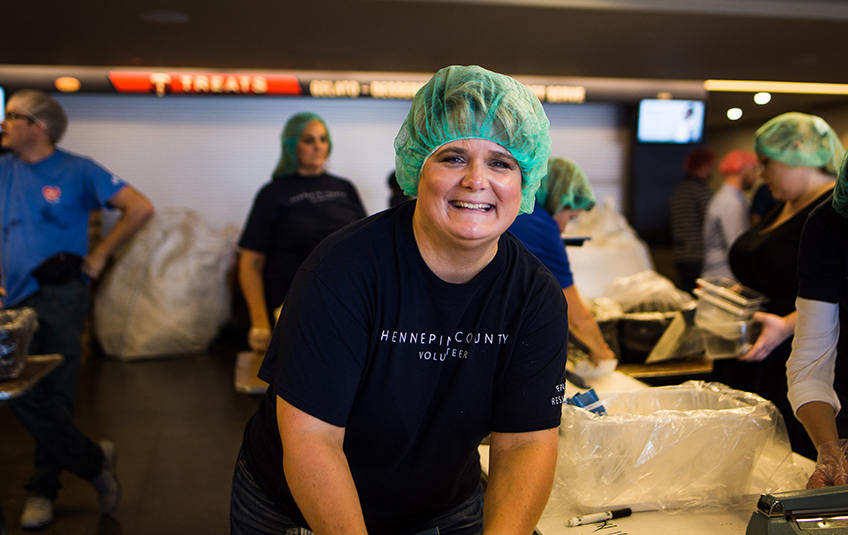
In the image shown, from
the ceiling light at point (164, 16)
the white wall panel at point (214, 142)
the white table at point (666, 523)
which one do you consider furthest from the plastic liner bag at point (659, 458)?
the white wall panel at point (214, 142)

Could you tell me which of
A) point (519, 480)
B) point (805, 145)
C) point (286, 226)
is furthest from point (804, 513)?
point (286, 226)

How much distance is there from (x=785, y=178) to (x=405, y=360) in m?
1.68

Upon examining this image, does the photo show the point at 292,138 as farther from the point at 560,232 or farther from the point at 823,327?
the point at 823,327

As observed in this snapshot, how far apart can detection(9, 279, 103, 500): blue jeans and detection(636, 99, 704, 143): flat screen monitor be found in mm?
4881

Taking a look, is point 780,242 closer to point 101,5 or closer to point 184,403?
point 184,403

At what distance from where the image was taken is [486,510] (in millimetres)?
1099

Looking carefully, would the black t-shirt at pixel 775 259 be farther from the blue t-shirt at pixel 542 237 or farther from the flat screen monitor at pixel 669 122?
the flat screen monitor at pixel 669 122

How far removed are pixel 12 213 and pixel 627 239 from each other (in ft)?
13.8

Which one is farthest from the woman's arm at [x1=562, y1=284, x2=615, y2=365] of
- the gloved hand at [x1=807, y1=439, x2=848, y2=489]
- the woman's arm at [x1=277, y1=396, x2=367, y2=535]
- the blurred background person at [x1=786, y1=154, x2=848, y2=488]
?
the woman's arm at [x1=277, y1=396, x2=367, y2=535]

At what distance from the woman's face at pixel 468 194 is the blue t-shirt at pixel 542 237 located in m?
0.84

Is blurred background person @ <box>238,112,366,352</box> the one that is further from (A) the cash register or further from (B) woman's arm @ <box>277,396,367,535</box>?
(A) the cash register

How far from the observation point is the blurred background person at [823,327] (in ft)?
4.27

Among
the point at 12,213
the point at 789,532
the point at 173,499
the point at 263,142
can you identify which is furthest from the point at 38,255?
the point at 263,142

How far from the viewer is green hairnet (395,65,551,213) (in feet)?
3.41
